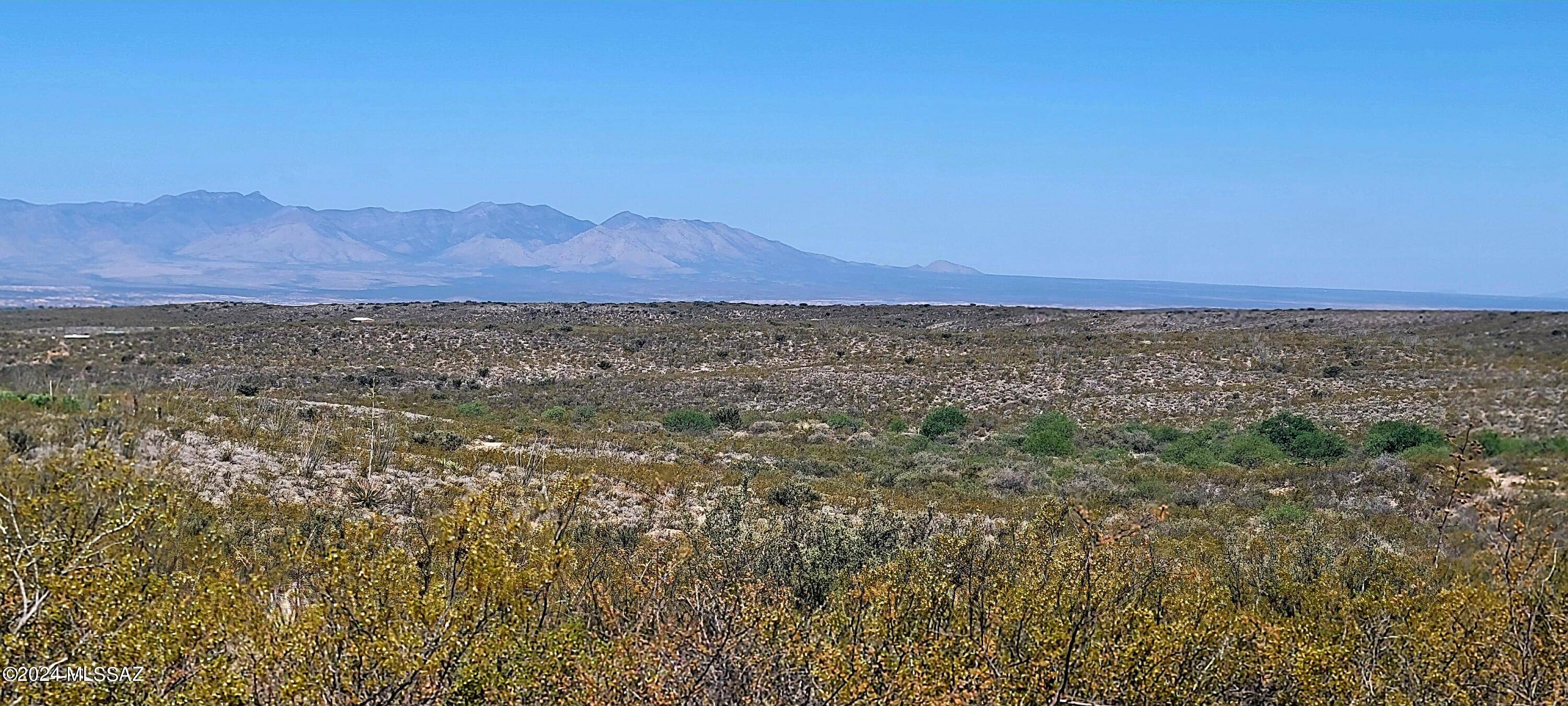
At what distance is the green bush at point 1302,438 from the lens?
2178cm

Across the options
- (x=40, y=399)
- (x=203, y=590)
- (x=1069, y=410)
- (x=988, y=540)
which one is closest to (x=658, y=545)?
(x=988, y=540)

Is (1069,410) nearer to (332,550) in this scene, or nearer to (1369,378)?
(1369,378)

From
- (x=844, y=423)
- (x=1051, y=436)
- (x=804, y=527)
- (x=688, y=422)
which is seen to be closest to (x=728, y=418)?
(x=688, y=422)

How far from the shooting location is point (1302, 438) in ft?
73.9

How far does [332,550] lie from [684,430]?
22.0 m

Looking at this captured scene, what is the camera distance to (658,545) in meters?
10.6

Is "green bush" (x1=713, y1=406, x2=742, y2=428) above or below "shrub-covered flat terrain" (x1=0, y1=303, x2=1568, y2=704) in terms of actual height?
→ below

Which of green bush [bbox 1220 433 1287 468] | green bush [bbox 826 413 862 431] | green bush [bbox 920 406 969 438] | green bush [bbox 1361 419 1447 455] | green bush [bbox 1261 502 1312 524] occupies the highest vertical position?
green bush [bbox 1361 419 1447 455]

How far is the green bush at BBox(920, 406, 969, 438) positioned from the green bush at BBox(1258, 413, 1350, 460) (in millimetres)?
7772

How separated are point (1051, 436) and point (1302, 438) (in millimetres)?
5694

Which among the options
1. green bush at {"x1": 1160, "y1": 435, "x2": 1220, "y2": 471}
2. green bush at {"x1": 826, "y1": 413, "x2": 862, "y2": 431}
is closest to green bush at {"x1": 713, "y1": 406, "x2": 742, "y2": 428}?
green bush at {"x1": 826, "y1": 413, "x2": 862, "y2": 431}

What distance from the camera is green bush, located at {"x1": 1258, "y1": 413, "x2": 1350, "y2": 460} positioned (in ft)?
71.5

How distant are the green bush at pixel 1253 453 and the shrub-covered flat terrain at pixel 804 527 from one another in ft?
0.34

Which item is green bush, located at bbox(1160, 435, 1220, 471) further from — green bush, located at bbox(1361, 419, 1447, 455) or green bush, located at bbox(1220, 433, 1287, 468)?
green bush, located at bbox(1361, 419, 1447, 455)
